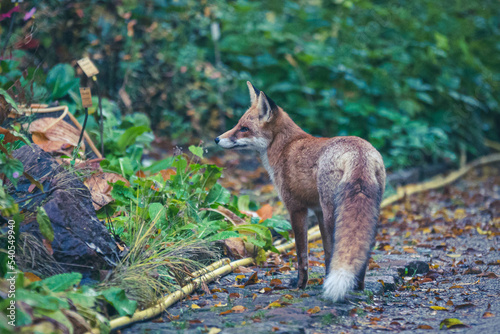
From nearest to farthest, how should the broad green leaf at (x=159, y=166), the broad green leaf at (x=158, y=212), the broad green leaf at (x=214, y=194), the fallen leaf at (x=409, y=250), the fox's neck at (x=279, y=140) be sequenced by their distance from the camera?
1. the broad green leaf at (x=158, y=212)
2. the fox's neck at (x=279, y=140)
3. the broad green leaf at (x=214, y=194)
4. the fallen leaf at (x=409, y=250)
5. the broad green leaf at (x=159, y=166)

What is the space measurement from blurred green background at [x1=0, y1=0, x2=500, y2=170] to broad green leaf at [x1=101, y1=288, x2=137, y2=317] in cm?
474

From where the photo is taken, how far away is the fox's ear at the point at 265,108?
15.0 feet

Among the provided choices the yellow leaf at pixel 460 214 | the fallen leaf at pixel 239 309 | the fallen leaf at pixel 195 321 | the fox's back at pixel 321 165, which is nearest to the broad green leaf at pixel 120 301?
the fallen leaf at pixel 195 321

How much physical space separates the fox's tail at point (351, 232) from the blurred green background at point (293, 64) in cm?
475

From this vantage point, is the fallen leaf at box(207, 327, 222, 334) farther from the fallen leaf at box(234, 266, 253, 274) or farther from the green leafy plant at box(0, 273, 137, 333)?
the fallen leaf at box(234, 266, 253, 274)

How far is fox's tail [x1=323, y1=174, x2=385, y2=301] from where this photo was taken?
10.4 ft

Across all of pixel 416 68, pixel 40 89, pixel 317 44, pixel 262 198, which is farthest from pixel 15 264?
pixel 416 68

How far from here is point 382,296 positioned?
386cm

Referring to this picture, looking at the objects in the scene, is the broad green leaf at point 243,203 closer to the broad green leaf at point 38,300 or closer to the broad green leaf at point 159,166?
the broad green leaf at point 159,166

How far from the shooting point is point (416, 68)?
10.3 m

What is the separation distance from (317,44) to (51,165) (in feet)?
24.4

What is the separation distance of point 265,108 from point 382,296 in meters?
1.85

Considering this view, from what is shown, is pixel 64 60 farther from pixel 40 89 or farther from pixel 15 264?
pixel 15 264

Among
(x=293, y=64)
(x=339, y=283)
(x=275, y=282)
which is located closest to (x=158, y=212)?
(x=275, y=282)
